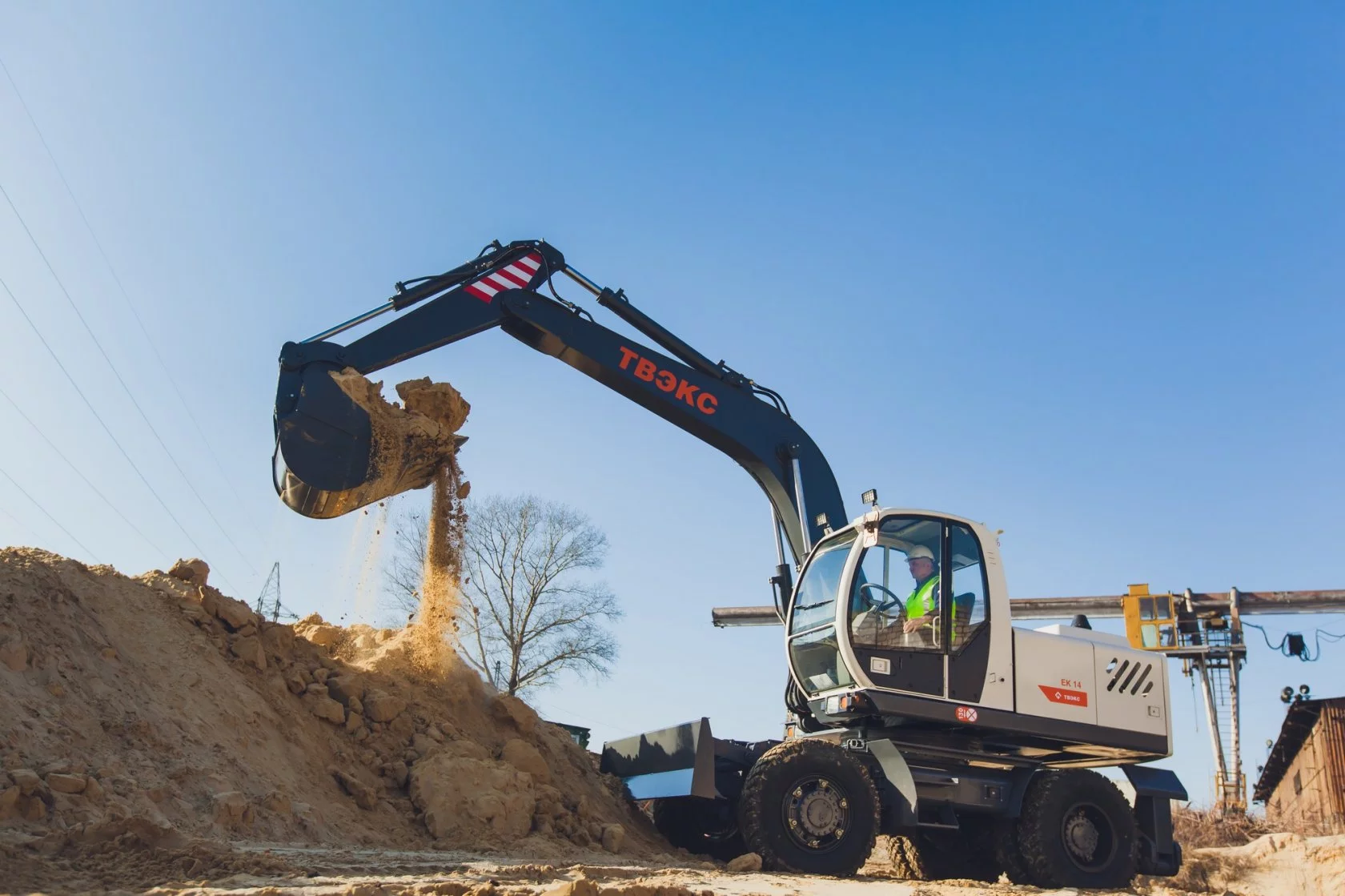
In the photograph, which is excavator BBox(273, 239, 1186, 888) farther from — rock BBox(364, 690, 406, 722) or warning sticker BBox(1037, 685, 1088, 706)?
rock BBox(364, 690, 406, 722)

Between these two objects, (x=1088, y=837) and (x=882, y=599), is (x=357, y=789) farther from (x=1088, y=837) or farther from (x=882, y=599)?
(x=1088, y=837)

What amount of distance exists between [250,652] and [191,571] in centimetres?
121

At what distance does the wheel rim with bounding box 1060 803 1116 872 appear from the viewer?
9.14 meters

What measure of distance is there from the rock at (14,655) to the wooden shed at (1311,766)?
18.9 metres

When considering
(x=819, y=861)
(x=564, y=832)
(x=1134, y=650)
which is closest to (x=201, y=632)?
(x=564, y=832)

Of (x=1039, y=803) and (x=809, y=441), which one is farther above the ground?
(x=809, y=441)

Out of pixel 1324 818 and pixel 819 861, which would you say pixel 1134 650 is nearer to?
pixel 819 861

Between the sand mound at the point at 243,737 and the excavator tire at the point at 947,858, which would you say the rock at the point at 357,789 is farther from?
the excavator tire at the point at 947,858

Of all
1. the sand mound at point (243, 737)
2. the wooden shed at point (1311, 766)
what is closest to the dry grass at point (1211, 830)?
the wooden shed at point (1311, 766)

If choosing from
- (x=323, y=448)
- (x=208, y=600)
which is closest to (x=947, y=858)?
(x=323, y=448)

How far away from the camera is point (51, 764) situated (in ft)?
20.8

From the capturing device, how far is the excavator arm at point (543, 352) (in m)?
8.60

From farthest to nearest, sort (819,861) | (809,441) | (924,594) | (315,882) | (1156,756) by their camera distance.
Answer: (809,441), (1156,756), (924,594), (819,861), (315,882)

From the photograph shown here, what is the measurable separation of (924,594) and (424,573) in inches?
195
